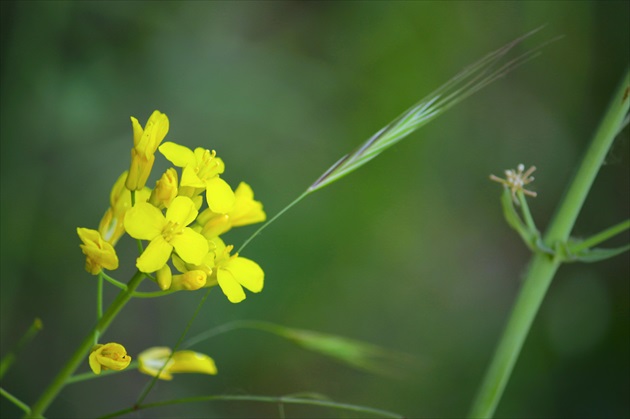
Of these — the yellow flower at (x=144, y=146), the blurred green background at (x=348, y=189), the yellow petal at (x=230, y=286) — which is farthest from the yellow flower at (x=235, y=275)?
the blurred green background at (x=348, y=189)

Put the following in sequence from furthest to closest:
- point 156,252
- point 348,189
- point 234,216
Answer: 1. point 348,189
2. point 234,216
3. point 156,252

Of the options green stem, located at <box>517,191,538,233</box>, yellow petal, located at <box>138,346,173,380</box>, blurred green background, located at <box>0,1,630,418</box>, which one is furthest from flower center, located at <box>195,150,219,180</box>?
blurred green background, located at <box>0,1,630,418</box>

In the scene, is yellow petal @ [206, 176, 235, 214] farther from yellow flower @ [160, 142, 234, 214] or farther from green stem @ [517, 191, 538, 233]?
green stem @ [517, 191, 538, 233]

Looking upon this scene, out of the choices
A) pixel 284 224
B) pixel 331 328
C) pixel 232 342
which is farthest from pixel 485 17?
pixel 232 342

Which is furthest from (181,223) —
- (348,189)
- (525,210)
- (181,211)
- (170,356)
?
(348,189)

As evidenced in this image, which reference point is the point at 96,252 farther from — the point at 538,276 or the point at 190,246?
the point at 538,276

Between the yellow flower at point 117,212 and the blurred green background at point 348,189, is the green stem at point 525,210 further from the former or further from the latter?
the blurred green background at point 348,189

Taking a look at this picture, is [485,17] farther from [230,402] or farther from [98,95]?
[230,402]

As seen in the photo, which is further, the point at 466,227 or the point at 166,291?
the point at 466,227
